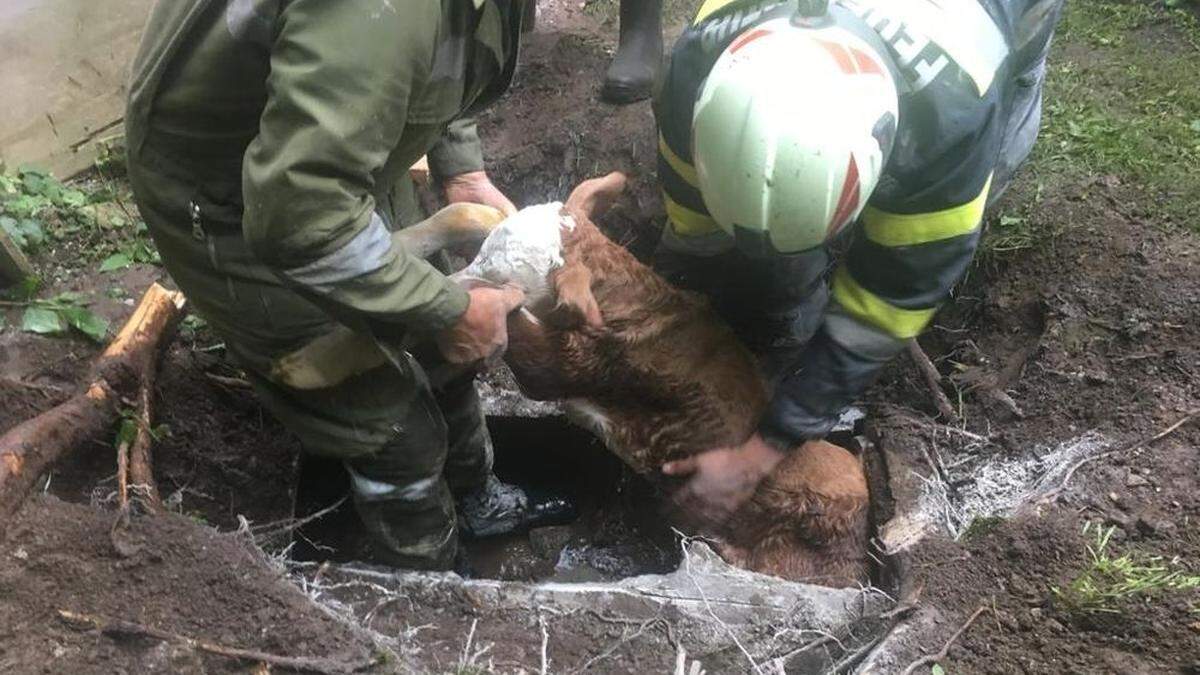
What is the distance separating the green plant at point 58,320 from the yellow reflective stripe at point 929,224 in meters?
2.77

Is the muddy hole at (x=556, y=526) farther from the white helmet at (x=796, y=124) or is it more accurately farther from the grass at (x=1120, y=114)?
the grass at (x=1120, y=114)

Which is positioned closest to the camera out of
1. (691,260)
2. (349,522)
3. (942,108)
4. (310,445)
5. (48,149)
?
(942,108)

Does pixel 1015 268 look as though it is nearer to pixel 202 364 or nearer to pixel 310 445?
pixel 310 445

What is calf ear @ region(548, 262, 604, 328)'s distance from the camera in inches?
99.3

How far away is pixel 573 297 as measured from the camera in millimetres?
2520

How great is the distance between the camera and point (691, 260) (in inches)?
132

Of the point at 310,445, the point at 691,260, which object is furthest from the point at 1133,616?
the point at 310,445

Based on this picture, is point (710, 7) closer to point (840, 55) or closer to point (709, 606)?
point (840, 55)

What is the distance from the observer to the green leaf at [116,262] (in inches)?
148

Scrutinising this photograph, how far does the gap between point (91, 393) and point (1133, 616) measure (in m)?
3.12

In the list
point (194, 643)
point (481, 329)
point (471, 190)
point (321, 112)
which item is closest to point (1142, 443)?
point (481, 329)

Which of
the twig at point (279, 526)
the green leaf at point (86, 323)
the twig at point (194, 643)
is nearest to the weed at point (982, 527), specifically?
the twig at point (194, 643)

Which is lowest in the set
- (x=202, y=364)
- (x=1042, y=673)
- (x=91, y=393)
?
(x=1042, y=673)

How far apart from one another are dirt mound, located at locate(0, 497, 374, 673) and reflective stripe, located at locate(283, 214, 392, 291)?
86 centimetres
